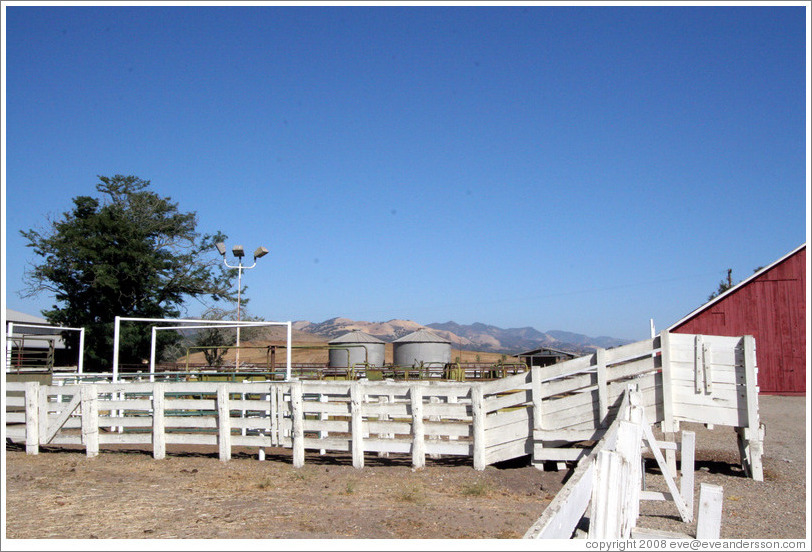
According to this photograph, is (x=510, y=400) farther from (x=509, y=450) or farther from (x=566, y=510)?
(x=566, y=510)

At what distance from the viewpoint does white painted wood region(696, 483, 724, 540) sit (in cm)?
486

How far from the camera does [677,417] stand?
33.5 ft

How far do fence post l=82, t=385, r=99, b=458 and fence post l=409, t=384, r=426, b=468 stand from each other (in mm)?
5417

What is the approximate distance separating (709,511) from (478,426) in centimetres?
511

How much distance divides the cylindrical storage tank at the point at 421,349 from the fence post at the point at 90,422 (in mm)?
36549

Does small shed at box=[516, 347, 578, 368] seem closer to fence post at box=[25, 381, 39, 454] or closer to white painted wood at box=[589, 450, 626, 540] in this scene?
fence post at box=[25, 381, 39, 454]

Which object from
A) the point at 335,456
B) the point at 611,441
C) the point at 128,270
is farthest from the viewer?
the point at 128,270

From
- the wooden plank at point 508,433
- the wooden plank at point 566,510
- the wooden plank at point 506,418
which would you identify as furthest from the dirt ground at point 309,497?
the wooden plank at point 566,510

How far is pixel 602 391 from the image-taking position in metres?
9.99

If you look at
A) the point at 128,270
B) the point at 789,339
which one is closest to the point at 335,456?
the point at 789,339

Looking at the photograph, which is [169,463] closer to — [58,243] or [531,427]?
[531,427]

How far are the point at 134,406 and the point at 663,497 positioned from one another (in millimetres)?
8651

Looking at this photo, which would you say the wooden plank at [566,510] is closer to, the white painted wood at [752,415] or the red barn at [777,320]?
the white painted wood at [752,415]

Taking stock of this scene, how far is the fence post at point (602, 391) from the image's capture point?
Answer: 32.7 feet
